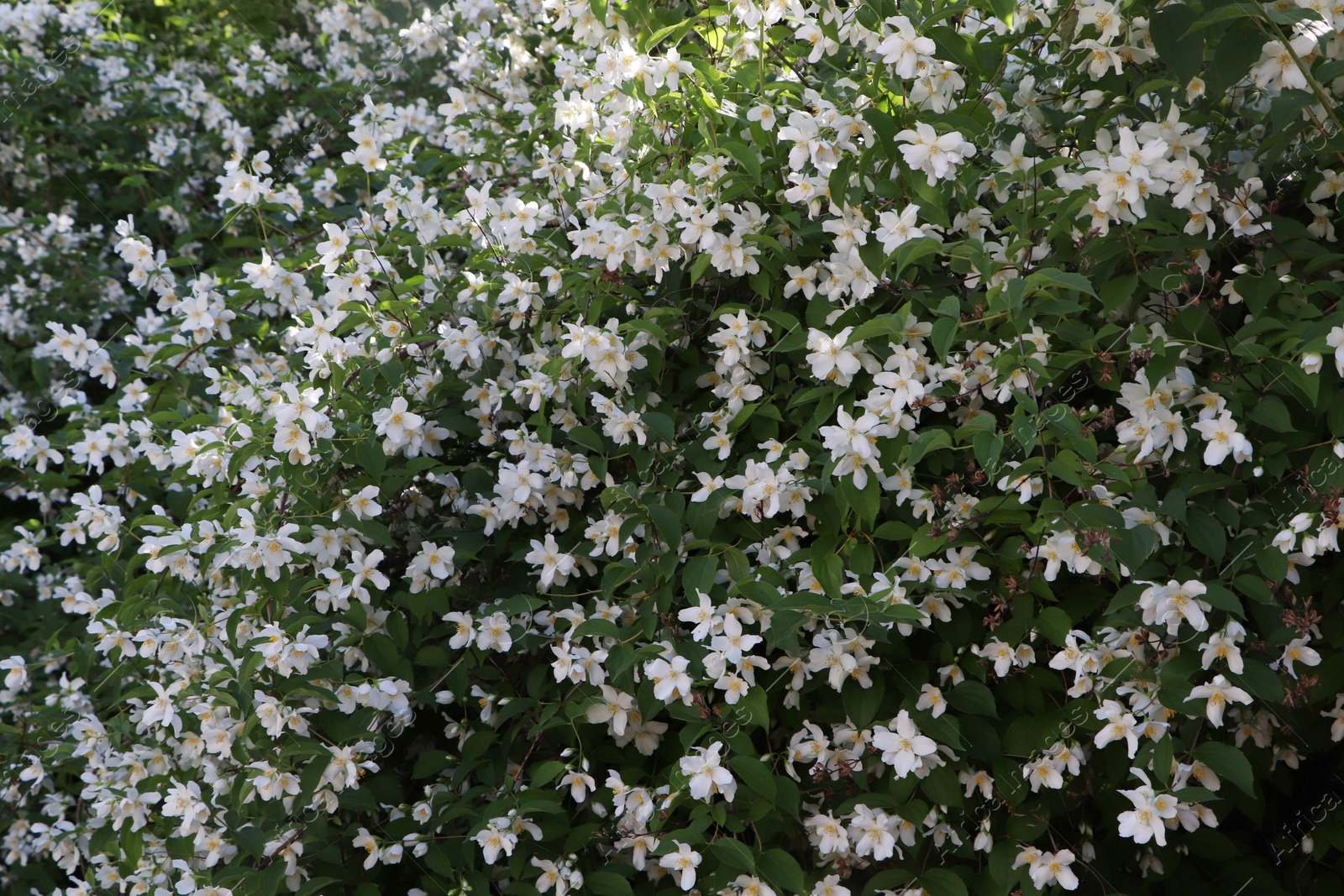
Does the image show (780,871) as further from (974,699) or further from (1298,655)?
(1298,655)

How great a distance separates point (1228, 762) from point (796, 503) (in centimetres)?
76

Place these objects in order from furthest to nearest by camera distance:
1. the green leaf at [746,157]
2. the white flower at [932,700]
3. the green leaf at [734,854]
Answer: the green leaf at [746,157] → the white flower at [932,700] → the green leaf at [734,854]

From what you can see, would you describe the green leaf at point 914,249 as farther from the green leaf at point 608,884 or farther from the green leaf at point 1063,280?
the green leaf at point 608,884

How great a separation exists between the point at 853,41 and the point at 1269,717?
1.43m

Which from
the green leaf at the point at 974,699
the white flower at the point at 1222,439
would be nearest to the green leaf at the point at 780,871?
the green leaf at the point at 974,699

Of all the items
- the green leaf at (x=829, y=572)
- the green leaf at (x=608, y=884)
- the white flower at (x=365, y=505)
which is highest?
the white flower at (x=365, y=505)

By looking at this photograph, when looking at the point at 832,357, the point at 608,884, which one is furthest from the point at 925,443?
the point at 608,884

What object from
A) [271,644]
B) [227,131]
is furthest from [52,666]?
[227,131]

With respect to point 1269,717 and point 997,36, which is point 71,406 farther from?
point 1269,717

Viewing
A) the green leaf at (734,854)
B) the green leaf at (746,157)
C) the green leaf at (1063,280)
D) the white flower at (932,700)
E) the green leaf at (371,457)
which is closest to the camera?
the green leaf at (1063,280)

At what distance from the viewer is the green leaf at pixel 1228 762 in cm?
146

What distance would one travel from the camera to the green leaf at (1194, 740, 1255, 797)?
1.46 metres

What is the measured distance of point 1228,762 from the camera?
58.6 inches

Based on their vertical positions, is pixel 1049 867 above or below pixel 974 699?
below
